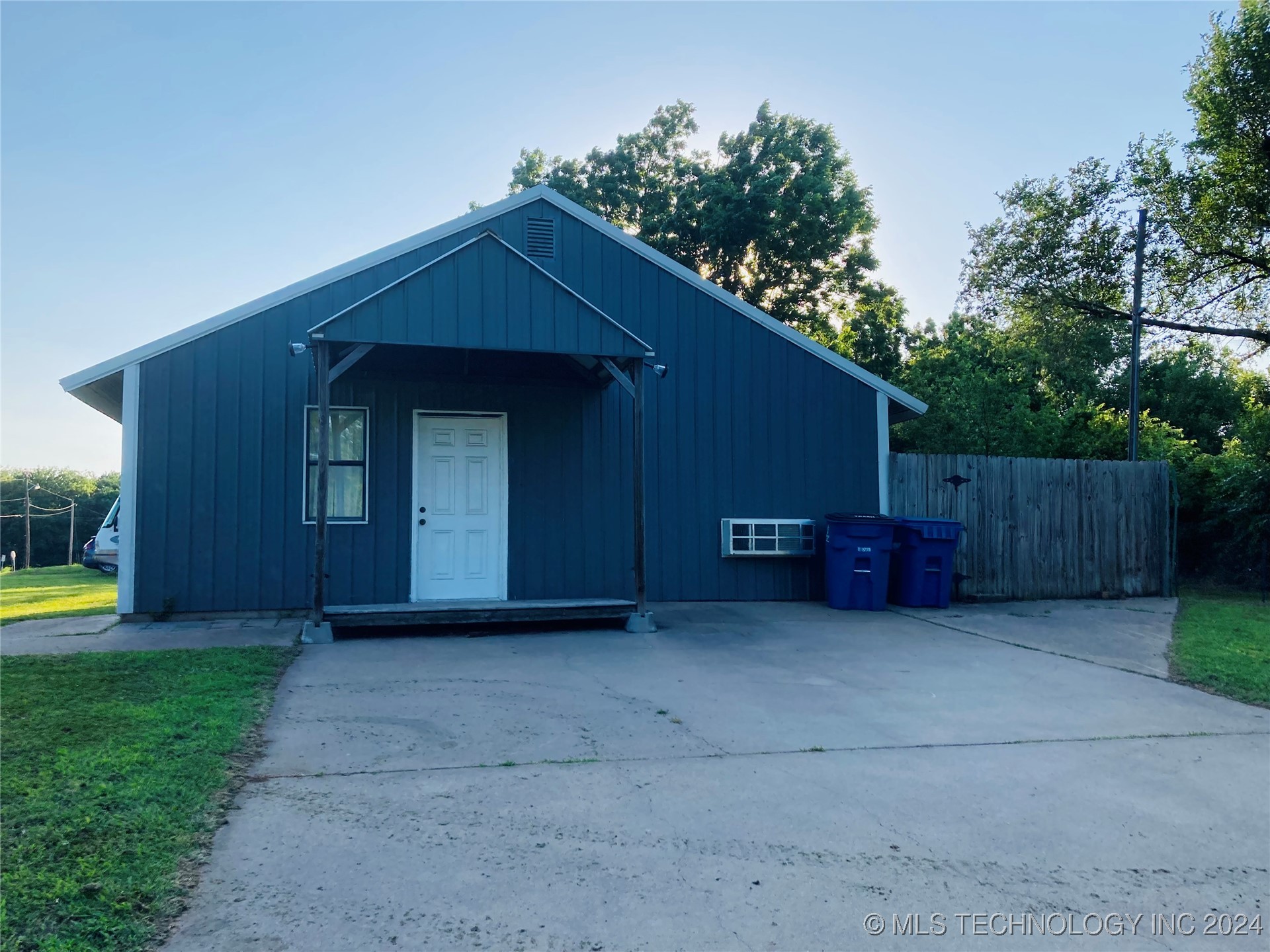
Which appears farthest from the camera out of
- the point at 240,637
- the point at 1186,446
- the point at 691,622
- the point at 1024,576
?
the point at 1186,446

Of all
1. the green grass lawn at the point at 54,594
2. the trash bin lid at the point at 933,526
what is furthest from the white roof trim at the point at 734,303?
the green grass lawn at the point at 54,594

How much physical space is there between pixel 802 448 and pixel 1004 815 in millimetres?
7537

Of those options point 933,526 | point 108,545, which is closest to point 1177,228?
point 933,526

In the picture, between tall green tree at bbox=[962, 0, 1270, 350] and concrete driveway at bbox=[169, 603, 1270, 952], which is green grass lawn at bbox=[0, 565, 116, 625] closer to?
concrete driveway at bbox=[169, 603, 1270, 952]

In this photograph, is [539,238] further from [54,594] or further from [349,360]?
[54,594]

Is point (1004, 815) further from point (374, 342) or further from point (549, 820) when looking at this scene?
point (374, 342)

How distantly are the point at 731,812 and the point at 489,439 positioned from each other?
6.91 metres

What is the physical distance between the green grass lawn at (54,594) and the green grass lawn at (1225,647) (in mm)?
11227

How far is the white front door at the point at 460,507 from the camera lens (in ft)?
32.6

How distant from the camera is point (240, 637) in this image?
26.5 ft

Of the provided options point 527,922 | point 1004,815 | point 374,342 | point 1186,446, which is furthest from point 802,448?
point 1186,446

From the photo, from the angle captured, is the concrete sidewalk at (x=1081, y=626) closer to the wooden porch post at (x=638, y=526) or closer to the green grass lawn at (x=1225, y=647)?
the green grass lawn at (x=1225, y=647)

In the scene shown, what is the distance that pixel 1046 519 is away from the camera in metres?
12.4

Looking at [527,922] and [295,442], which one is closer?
[527,922]
